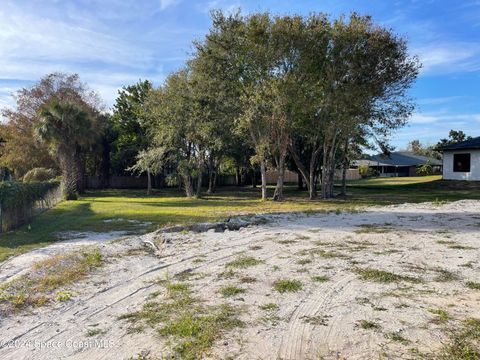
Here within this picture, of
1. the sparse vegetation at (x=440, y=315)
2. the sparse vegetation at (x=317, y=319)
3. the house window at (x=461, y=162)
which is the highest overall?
the house window at (x=461, y=162)

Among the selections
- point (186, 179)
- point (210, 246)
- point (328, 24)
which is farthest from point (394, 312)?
point (186, 179)

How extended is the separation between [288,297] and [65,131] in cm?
2193

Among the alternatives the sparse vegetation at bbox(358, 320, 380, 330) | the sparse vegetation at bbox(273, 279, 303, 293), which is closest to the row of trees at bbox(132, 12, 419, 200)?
the sparse vegetation at bbox(273, 279, 303, 293)

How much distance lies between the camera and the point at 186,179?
24156 mm

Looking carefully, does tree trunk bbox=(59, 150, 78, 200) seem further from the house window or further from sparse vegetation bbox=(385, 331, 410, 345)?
the house window

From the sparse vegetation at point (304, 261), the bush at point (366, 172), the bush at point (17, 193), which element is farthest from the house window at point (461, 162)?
the bush at point (17, 193)

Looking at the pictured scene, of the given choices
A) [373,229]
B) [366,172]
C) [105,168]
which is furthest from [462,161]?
[105,168]

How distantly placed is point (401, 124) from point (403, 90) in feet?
5.91

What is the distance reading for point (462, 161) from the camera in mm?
26906

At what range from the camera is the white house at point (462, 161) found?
25.7 meters

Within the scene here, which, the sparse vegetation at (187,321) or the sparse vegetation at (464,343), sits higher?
the sparse vegetation at (464,343)

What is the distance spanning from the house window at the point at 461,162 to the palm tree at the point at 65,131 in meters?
24.2

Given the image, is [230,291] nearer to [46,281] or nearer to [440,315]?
[440,315]

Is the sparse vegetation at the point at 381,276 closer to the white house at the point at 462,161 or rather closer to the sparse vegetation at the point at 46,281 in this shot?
the sparse vegetation at the point at 46,281
